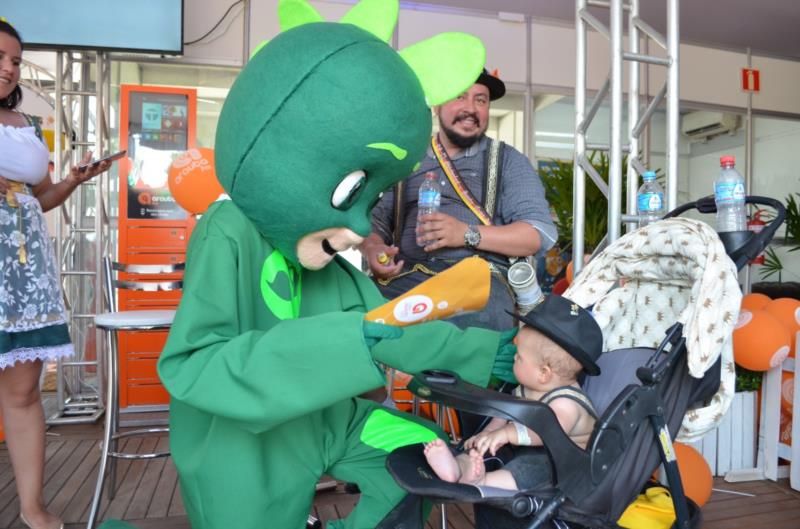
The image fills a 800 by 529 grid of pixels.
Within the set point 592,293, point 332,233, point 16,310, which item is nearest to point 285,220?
point 332,233

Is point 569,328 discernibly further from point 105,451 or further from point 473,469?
point 105,451

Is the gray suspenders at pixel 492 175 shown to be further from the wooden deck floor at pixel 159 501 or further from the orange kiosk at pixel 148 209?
the orange kiosk at pixel 148 209

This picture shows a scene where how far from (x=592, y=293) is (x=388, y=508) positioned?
901mm

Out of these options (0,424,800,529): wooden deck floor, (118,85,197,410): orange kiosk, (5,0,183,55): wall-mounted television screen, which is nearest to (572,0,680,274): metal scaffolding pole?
(0,424,800,529): wooden deck floor

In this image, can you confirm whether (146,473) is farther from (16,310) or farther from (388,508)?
(388,508)

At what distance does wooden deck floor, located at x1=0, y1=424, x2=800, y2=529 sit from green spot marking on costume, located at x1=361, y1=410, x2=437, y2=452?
46.1 inches

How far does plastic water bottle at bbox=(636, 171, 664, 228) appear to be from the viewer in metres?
2.45

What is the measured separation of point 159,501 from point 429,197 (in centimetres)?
175

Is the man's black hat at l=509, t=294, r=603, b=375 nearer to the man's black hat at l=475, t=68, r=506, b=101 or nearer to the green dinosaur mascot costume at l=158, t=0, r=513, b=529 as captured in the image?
the green dinosaur mascot costume at l=158, t=0, r=513, b=529

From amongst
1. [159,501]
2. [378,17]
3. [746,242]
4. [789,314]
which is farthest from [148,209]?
[789,314]

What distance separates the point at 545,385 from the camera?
4.80 feet

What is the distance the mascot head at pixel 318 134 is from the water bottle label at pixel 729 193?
1107 mm

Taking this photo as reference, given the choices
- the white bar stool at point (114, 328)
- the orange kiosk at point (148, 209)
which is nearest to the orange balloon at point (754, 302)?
the white bar stool at point (114, 328)

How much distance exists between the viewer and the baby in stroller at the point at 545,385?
128 centimetres
